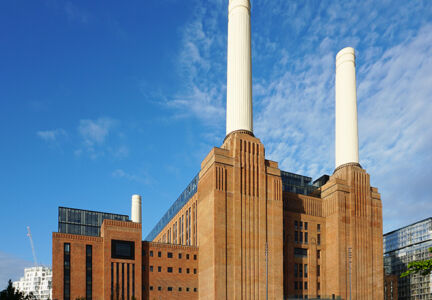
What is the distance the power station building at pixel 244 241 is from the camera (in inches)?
2840

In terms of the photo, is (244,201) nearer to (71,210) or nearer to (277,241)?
(277,241)

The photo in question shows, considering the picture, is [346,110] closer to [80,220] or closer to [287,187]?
[287,187]

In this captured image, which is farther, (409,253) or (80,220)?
(409,253)

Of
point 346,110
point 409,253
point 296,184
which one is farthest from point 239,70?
point 409,253

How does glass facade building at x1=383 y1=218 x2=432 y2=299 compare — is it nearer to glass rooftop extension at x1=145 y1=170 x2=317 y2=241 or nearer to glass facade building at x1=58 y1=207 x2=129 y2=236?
glass rooftop extension at x1=145 y1=170 x2=317 y2=241

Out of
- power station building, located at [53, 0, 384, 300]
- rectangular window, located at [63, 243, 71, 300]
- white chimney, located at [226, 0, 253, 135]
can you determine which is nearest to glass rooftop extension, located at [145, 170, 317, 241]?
power station building, located at [53, 0, 384, 300]

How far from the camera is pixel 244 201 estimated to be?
74.2 m

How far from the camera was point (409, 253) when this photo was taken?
143 m

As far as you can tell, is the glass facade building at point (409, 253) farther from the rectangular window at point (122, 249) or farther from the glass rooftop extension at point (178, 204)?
the rectangular window at point (122, 249)

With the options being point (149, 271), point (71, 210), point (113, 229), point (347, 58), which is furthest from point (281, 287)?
point (71, 210)

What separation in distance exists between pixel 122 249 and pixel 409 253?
105 meters

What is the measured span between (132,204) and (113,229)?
243ft

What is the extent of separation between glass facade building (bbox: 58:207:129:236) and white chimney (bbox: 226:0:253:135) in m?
62.0

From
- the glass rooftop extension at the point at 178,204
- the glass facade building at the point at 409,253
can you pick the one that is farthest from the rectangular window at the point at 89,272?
the glass facade building at the point at 409,253
